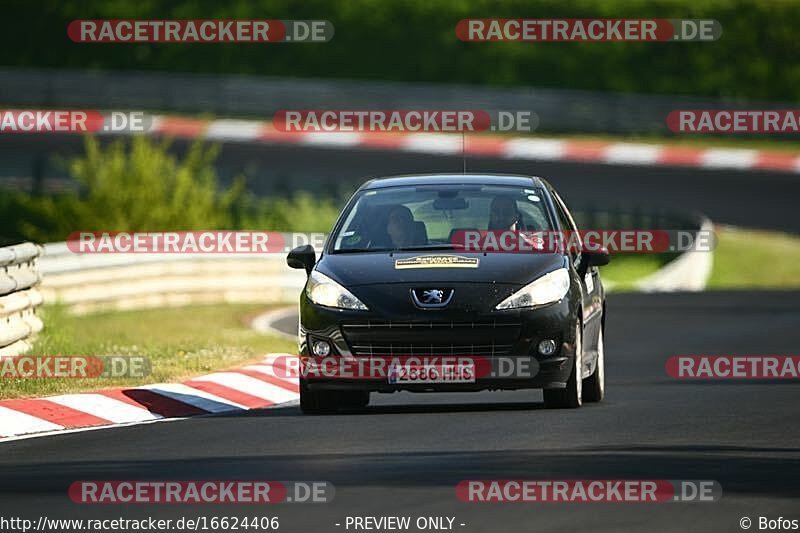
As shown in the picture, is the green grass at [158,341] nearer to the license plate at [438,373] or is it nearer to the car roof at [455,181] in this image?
the car roof at [455,181]

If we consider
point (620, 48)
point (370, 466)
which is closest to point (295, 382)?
point (370, 466)

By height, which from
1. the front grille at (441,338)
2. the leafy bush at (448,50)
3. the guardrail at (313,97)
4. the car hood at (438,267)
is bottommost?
the front grille at (441,338)

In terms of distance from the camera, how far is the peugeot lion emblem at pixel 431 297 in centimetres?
1273

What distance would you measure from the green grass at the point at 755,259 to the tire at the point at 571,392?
2083 cm

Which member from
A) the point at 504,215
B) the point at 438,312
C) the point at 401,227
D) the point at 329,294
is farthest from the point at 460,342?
the point at 504,215

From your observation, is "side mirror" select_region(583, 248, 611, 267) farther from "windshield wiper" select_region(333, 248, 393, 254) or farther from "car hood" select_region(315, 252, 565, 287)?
"windshield wiper" select_region(333, 248, 393, 254)

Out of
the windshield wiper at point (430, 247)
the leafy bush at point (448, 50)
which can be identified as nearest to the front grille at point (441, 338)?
the windshield wiper at point (430, 247)

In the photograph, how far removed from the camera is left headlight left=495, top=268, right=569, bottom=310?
42.0 ft

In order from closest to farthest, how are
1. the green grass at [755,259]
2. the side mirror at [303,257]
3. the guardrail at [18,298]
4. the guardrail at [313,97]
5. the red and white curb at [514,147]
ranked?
the side mirror at [303,257]
the guardrail at [18,298]
the green grass at [755,259]
the red and white curb at [514,147]
the guardrail at [313,97]

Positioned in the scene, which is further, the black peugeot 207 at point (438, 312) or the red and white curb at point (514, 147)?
the red and white curb at point (514, 147)

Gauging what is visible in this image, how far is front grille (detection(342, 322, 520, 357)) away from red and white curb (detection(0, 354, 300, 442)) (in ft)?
5.67

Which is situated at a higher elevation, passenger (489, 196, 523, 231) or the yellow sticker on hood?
passenger (489, 196, 523, 231)

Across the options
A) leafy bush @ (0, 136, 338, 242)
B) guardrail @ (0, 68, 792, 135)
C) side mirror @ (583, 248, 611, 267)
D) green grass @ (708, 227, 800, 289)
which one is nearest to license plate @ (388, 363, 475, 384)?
side mirror @ (583, 248, 611, 267)

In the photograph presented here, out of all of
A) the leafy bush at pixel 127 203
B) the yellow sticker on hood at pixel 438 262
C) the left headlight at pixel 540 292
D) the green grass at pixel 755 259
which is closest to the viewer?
the left headlight at pixel 540 292
